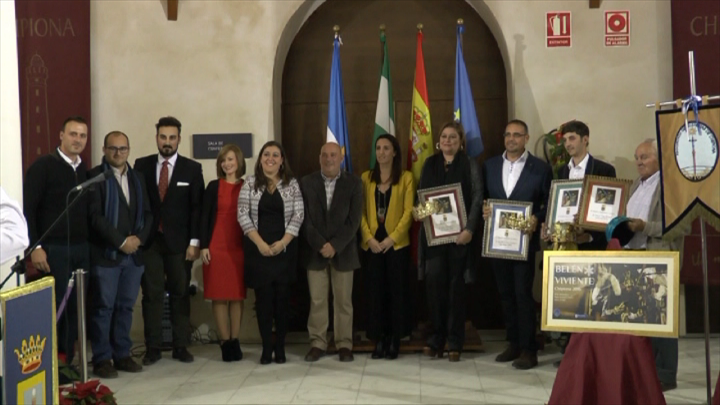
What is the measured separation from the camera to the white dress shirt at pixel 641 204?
504 centimetres

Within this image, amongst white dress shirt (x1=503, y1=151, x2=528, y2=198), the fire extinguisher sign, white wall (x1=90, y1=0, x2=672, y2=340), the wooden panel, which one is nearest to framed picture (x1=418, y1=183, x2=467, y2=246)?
white dress shirt (x1=503, y1=151, x2=528, y2=198)

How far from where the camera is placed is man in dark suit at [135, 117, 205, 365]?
247 inches

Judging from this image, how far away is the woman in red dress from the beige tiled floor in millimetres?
249

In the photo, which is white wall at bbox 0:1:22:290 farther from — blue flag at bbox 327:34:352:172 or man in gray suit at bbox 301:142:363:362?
blue flag at bbox 327:34:352:172

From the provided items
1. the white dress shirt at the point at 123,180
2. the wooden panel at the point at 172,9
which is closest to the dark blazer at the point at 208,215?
the white dress shirt at the point at 123,180

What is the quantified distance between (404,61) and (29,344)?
4999mm

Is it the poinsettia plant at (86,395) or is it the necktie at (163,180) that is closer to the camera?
the poinsettia plant at (86,395)

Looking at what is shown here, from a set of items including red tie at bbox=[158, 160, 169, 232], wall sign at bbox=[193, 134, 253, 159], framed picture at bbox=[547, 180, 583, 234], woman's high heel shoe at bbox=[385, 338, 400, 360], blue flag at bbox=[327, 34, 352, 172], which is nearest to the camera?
framed picture at bbox=[547, 180, 583, 234]

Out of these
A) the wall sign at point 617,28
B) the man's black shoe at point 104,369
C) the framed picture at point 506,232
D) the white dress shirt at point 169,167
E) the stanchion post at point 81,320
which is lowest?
the man's black shoe at point 104,369

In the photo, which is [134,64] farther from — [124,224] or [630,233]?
[630,233]

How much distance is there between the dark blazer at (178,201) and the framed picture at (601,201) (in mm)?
2684

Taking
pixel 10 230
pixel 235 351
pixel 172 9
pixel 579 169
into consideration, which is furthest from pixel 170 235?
pixel 10 230

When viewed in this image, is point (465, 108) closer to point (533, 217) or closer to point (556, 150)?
point (556, 150)

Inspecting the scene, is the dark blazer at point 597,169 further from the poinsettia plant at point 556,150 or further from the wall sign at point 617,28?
the wall sign at point 617,28
